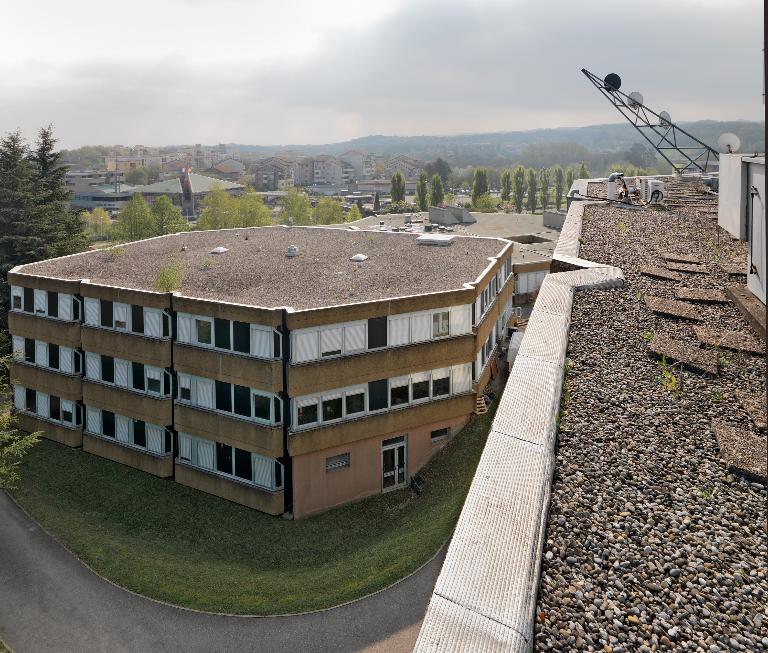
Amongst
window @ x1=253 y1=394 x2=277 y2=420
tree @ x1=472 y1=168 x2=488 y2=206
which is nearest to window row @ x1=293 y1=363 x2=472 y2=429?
window @ x1=253 y1=394 x2=277 y2=420

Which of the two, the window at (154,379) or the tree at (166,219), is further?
the tree at (166,219)

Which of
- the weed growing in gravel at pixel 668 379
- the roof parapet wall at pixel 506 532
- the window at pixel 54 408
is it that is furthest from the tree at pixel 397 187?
the weed growing in gravel at pixel 668 379

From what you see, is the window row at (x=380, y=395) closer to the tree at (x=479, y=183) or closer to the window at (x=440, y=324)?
the window at (x=440, y=324)

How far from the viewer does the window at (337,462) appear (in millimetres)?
31219

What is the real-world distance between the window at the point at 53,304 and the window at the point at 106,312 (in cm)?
366

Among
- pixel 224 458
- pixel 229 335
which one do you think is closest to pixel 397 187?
pixel 229 335

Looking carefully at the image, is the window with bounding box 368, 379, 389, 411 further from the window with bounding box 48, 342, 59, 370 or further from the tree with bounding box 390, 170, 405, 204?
the tree with bounding box 390, 170, 405, 204

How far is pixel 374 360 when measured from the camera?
31.2 metres

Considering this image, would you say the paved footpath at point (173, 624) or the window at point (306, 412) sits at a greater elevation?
the window at point (306, 412)

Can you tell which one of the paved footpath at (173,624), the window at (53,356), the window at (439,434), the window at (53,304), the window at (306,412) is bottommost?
the paved footpath at (173,624)

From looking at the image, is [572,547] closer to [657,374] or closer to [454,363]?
[657,374]

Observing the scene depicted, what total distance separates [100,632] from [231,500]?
29.2 ft

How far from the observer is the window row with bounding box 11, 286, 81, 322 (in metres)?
36.4

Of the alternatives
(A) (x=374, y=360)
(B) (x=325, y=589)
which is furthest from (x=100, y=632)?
(A) (x=374, y=360)
